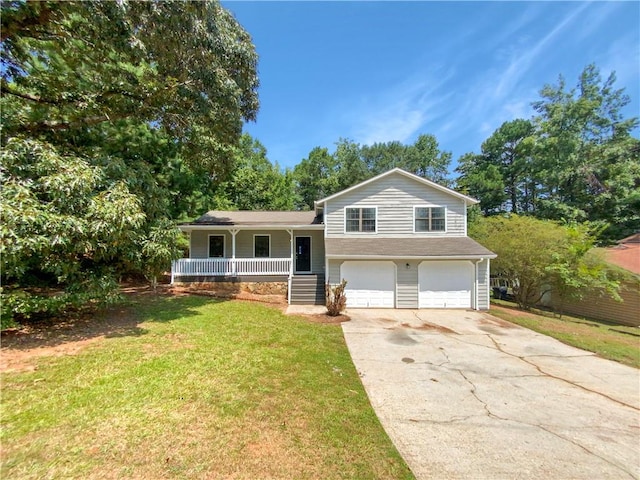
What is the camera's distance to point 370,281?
12047mm

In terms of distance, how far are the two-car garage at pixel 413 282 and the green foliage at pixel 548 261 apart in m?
3.07

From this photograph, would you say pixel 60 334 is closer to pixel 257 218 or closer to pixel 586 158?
pixel 257 218

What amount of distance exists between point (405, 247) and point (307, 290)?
4714 millimetres

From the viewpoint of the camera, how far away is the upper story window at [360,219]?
533 inches

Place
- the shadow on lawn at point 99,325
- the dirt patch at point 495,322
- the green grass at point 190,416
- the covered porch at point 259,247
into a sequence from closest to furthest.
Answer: the green grass at point 190,416 → the shadow on lawn at point 99,325 → the dirt patch at point 495,322 → the covered porch at point 259,247

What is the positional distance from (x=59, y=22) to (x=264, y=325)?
26.9 feet

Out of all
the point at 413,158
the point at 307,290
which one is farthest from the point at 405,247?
the point at 413,158

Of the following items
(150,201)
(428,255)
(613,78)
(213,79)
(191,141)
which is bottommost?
(428,255)

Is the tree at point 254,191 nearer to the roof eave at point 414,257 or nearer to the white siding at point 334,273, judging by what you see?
the white siding at point 334,273

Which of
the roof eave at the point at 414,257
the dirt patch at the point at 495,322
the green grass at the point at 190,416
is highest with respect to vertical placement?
the roof eave at the point at 414,257

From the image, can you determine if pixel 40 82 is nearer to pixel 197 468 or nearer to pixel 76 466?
pixel 76 466

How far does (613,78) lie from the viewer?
2256 centimetres

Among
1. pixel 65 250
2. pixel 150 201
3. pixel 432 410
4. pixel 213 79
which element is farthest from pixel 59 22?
pixel 432 410

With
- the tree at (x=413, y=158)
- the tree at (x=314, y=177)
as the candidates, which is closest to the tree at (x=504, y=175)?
the tree at (x=413, y=158)
